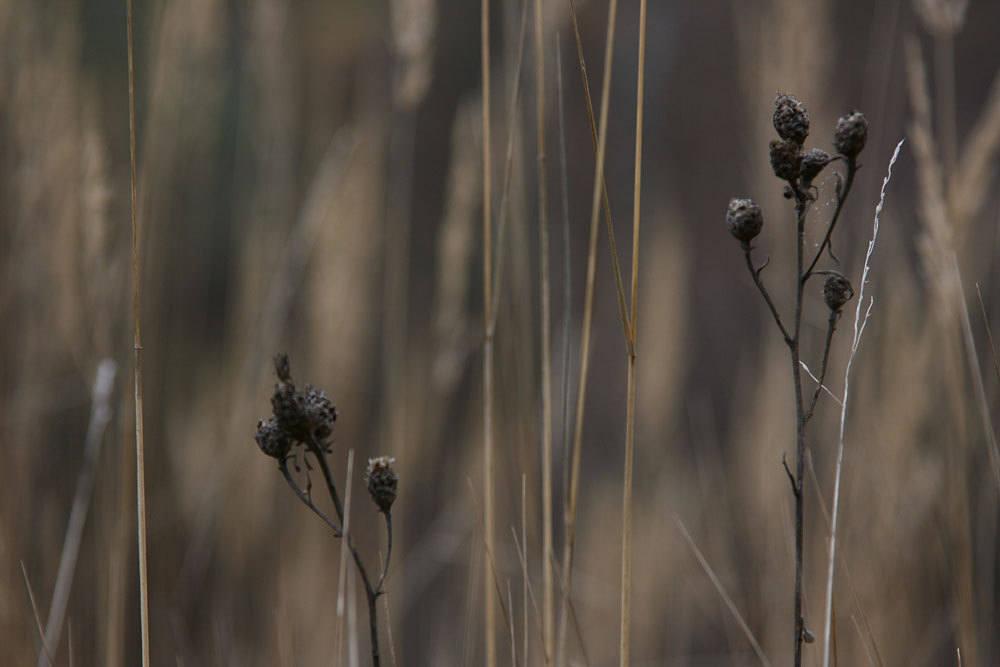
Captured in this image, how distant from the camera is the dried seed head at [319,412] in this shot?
48 cm

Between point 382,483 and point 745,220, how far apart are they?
10.9 inches

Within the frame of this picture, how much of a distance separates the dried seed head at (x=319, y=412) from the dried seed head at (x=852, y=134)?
0.34m

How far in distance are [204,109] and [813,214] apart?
44.0 inches

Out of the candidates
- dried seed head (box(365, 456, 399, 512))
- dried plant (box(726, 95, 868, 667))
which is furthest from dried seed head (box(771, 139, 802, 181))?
dried seed head (box(365, 456, 399, 512))

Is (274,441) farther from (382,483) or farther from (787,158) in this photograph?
(787,158)

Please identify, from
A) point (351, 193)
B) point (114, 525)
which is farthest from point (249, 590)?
point (351, 193)

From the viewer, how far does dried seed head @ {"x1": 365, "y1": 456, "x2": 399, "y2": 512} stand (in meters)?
0.50

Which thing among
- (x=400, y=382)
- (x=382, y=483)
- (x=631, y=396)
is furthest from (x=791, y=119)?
(x=400, y=382)

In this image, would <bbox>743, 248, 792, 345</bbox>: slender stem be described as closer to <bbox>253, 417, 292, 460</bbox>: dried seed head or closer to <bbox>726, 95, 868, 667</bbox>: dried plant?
<bbox>726, 95, 868, 667</bbox>: dried plant

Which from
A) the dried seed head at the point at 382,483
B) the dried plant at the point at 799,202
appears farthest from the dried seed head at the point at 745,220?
the dried seed head at the point at 382,483

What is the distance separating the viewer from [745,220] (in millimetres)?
496

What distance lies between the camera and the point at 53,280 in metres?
1.19

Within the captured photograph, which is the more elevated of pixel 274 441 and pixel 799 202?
pixel 799 202

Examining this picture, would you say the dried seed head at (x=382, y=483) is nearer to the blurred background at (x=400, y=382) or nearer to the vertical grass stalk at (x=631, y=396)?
the vertical grass stalk at (x=631, y=396)
